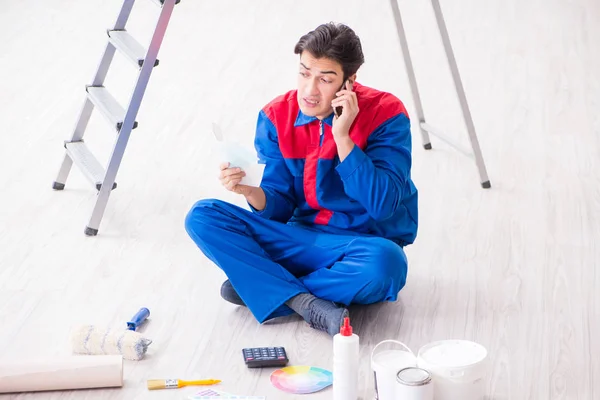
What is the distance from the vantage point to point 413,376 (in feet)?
7.73

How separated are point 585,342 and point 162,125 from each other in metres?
2.30

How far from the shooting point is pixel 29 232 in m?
3.50

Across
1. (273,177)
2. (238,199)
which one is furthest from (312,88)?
(238,199)

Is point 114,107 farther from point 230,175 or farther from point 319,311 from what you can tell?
point 319,311

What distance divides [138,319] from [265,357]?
0.42 metres

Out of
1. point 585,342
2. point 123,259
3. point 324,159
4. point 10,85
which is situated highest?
point 10,85

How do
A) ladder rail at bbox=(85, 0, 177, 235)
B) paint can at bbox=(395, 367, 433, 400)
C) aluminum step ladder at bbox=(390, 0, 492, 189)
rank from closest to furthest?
paint can at bbox=(395, 367, 433, 400) → ladder rail at bbox=(85, 0, 177, 235) → aluminum step ladder at bbox=(390, 0, 492, 189)

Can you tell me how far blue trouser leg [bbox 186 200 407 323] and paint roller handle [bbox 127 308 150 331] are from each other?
0.25 meters

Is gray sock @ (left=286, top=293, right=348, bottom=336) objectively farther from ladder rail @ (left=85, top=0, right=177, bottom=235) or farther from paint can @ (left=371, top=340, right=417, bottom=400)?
ladder rail @ (left=85, top=0, right=177, bottom=235)

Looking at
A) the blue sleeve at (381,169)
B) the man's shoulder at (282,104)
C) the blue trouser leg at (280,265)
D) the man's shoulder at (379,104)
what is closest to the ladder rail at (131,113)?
the man's shoulder at (282,104)

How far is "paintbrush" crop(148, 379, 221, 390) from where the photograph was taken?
8.42ft

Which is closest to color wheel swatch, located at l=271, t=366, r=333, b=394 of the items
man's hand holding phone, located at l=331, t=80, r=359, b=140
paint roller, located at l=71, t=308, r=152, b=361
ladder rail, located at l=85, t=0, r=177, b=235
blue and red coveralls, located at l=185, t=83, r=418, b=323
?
blue and red coveralls, located at l=185, t=83, r=418, b=323

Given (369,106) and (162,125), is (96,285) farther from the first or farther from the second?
(162,125)

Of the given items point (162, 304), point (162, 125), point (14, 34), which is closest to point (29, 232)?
point (162, 304)
